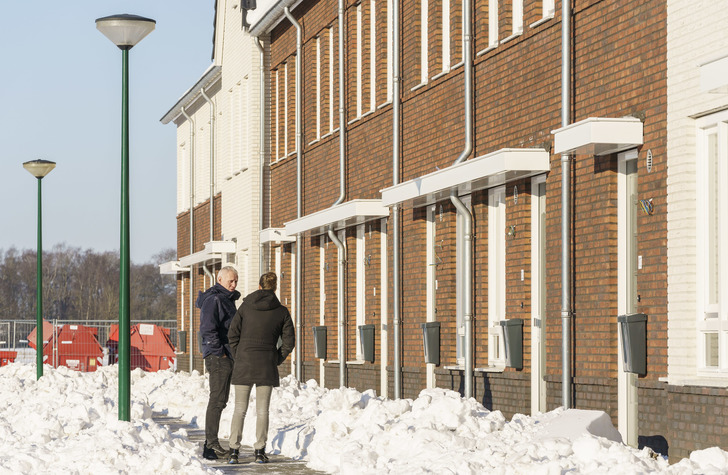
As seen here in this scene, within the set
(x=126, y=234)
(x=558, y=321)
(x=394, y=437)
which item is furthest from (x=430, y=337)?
(x=394, y=437)

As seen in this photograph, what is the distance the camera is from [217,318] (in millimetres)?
13609

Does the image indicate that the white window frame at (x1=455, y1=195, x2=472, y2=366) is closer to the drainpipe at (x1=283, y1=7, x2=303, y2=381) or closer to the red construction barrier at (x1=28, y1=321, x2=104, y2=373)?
the drainpipe at (x1=283, y1=7, x2=303, y2=381)

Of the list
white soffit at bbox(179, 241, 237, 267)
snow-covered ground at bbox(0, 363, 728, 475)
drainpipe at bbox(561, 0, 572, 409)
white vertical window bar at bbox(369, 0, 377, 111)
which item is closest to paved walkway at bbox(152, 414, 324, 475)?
snow-covered ground at bbox(0, 363, 728, 475)

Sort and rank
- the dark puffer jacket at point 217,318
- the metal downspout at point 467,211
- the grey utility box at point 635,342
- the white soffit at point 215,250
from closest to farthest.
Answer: the grey utility box at point 635,342
the dark puffer jacket at point 217,318
the metal downspout at point 467,211
the white soffit at point 215,250

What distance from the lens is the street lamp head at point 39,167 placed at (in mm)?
27328

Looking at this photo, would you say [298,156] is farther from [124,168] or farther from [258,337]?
[258,337]

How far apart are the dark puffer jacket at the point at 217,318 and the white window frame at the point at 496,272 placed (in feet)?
14.8

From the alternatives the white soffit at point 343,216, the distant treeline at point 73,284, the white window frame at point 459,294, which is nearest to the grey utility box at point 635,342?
the white window frame at point 459,294

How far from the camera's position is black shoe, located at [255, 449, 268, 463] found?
13.2 meters

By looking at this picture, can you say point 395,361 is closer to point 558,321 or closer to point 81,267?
point 558,321

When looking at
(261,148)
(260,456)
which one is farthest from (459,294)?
(261,148)

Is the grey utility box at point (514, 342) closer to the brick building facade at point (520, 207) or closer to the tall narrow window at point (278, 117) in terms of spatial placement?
the brick building facade at point (520, 207)

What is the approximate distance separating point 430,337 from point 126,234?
19.3ft

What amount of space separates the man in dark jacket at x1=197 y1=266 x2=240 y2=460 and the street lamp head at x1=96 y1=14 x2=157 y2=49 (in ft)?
9.90
